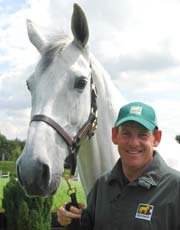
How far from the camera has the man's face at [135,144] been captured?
2.26 m

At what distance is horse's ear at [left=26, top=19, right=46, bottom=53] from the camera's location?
3387 millimetres

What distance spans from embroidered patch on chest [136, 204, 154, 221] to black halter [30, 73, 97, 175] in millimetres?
971

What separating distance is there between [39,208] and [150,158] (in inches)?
357

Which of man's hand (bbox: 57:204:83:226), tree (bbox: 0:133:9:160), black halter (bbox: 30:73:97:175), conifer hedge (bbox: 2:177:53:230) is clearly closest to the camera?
man's hand (bbox: 57:204:83:226)

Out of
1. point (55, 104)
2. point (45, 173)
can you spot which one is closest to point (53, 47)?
point (55, 104)

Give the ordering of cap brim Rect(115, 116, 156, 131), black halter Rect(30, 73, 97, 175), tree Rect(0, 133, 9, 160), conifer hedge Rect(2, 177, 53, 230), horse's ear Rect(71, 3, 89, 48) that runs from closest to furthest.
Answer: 1. cap brim Rect(115, 116, 156, 131)
2. black halter Rect(30, 73, 97, 175)
3. horse's ear Rect(71, 3, 89, 48)
4. conifer hedge Rect(2, 177, 53, 230)
5. tree Rect(0, 133, 9, 160)

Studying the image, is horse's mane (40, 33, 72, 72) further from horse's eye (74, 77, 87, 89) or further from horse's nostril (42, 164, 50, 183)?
horse's nostril (42, 164, 50, 183)

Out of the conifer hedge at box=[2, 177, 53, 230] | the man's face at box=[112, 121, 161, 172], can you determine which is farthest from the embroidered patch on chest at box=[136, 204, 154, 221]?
the conifer hedge at box=[2, 177, 53, 230]

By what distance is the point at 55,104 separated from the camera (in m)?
2.91

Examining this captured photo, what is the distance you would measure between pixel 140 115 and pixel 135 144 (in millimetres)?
169

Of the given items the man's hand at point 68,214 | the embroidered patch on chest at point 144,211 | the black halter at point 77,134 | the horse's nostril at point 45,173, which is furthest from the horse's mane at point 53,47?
the embroidered patch on chest at point 144,211

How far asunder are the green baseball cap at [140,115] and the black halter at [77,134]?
66cm

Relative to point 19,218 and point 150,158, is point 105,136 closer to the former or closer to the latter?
point 150,158

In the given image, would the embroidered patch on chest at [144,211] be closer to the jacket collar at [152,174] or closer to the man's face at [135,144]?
the jacket collar at [152,174]
